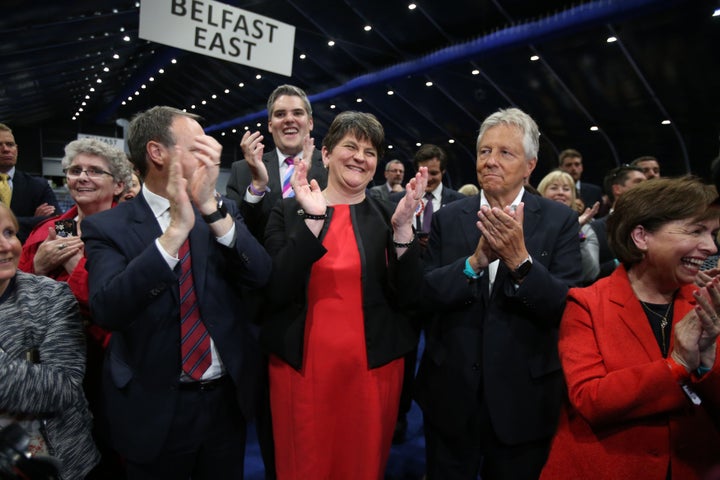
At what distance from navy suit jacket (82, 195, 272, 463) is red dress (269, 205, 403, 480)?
8.0 inches

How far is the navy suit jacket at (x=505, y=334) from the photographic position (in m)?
1.69

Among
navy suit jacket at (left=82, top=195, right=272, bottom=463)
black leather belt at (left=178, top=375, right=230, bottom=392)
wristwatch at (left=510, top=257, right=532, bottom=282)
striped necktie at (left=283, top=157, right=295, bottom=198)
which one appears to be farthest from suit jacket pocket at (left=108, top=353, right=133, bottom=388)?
wristwatch at (left=510, top=257, right=532, bottom=282)

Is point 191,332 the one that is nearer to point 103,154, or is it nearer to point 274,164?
point 103,154

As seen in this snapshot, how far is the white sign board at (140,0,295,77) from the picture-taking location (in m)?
3.25

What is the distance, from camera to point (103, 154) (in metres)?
2.11

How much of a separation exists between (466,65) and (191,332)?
9.91m

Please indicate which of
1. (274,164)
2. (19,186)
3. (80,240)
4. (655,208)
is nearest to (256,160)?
(274,164)

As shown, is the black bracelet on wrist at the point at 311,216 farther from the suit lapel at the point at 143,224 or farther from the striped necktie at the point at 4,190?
the striped necktie at the point at 4,190

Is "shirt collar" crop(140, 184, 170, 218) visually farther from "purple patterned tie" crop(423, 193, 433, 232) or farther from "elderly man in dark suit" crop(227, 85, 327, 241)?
"purple patterned tie" crop(423, 193, 433, 232)

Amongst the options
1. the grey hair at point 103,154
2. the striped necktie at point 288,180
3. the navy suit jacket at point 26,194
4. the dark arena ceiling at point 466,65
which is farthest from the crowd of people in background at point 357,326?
the dark arena ceiling at point 466,65

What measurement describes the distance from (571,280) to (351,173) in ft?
3.07

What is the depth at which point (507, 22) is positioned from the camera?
8.62 metres

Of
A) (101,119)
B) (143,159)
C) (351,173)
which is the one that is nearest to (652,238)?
(351,173)

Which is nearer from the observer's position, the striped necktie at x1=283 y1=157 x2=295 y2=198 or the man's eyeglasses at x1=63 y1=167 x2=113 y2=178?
the man's eyeglasses at x1=63 y1=167 x2=113 y2=178
